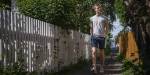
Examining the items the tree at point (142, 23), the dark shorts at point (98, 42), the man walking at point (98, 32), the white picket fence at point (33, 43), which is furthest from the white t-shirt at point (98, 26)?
the white picket fence at point (33, 43)

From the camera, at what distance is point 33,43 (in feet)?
47.5

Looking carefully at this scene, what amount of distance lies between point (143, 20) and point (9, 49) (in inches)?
174

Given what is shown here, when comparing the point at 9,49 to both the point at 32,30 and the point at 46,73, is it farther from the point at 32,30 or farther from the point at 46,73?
the point at 46,73

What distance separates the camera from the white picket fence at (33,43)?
39.4 ft

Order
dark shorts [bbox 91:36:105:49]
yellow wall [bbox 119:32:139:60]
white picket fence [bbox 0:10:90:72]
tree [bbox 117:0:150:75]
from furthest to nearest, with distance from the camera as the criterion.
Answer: yellow wall [bbox 119:32:139:60] → dark shorts [bbox 91:36:105:49] → tree [bbox 117:0:150:75] → white picket fence [bbox 0:10:90:72]

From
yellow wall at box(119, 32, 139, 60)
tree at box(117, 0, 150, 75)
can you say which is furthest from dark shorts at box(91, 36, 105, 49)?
yellow wall at box(119, 32, 139, 60)

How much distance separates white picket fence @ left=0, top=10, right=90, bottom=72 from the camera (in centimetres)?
1202

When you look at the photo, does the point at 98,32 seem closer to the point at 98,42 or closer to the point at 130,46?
the point at 98,42

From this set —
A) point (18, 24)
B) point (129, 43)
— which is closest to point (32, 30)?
point (18, 24)

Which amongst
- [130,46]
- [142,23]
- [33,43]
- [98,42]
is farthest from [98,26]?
[130,46]

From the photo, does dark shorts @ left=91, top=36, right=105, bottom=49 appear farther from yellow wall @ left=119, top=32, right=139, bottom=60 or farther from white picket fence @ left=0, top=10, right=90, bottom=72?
yellow wall @ left=119, top=32, right=139, bottom=60

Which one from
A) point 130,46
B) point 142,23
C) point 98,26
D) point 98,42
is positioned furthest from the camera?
point 130,46

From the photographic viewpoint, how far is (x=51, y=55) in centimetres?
1705

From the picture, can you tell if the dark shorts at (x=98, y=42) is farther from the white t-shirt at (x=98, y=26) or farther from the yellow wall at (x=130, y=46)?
the yellow wall at (x=130, y=46)
